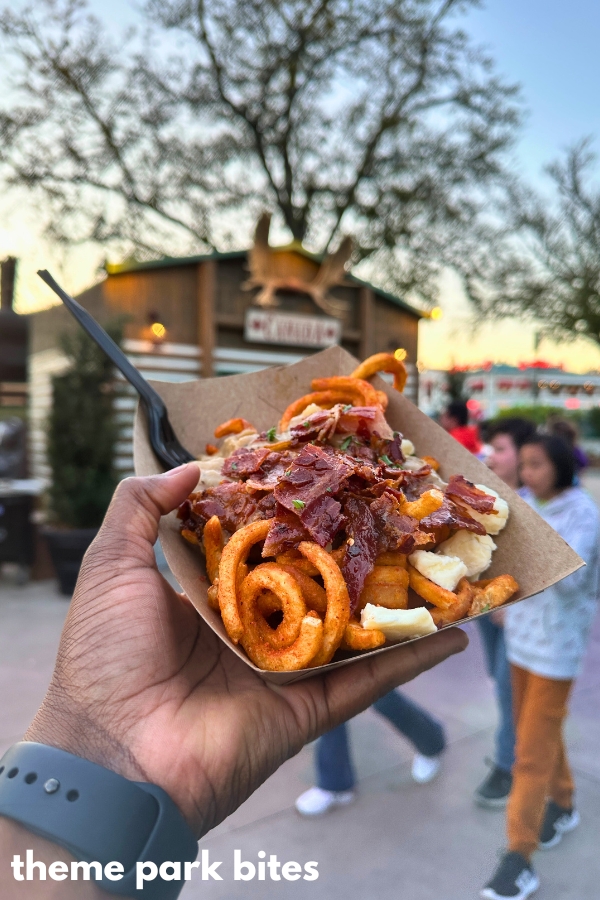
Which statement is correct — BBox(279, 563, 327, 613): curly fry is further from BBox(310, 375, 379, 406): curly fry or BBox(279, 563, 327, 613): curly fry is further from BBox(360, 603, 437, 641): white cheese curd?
BBox(310, 375, 379, 406): curly fry

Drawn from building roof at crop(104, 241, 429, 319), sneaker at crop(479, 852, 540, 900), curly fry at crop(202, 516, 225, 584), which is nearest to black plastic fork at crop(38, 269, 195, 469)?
curly fry at crop(202, 516, 225, 584)

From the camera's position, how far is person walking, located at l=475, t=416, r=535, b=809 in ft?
10.9

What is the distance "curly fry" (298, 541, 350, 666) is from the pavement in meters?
1.98

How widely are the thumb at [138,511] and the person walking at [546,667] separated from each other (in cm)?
196

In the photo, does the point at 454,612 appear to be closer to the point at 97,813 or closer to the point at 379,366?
the point at 97,813

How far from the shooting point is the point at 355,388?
2031 millimetres

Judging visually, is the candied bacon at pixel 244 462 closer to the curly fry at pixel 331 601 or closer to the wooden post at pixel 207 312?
the curly fry at pixel 331 601

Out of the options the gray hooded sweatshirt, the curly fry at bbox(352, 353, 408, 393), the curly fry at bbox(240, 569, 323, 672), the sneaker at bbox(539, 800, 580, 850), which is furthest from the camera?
the sneaker at bbox(539, 800, 580, 850)

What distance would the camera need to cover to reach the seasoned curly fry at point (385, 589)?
4.83ft

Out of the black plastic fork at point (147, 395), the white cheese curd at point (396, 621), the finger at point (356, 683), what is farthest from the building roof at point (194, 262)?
the white cheese curd at point (396, 621)

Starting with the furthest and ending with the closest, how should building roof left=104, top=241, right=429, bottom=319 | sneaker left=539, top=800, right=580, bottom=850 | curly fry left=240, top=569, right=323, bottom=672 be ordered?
building roof left=104, top=241, right=429, bottom=319
sneaker left=539, top=800, right=580, bottom=850
curly fry left=240, top=569, right=323, bottom=672

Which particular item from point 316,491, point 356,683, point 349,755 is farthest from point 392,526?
point 349,755

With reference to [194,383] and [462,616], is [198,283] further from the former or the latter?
[462,616]

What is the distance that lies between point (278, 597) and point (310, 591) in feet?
0.24
